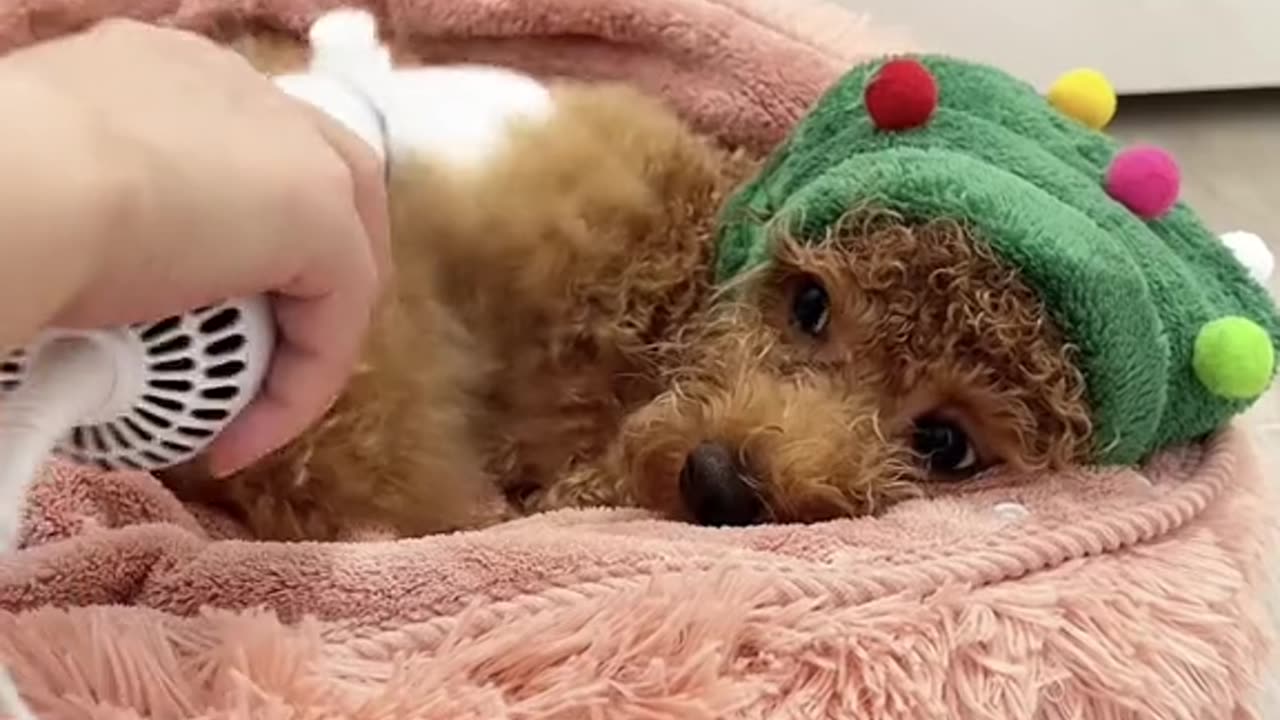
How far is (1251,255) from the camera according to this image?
1026mm

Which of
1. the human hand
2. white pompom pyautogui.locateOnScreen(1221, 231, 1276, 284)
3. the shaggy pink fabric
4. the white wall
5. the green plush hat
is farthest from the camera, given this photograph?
the white wall

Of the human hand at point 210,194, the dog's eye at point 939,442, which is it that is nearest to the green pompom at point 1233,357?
the dog's eye at point 939,442

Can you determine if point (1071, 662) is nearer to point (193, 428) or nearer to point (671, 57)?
point (193, 428)

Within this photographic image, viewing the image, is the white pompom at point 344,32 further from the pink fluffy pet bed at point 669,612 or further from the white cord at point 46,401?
the white cord at point 46,401

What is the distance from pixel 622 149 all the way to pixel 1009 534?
384 mm

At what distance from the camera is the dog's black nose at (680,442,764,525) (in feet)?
2.98

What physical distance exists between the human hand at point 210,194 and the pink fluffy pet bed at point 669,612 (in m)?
0.10

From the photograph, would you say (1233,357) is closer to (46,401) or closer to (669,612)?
(669,612)

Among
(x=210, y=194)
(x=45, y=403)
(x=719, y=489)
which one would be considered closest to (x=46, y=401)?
(x=45, y=403)

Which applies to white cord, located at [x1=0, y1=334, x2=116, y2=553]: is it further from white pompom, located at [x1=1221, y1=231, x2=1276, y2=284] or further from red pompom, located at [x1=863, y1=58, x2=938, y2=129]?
white pompom, located at [x1=1221, y1=231, x2=1276, y2=284]

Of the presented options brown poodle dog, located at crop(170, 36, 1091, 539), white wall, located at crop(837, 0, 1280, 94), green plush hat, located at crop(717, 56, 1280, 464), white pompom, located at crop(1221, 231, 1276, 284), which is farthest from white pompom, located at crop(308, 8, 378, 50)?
white wall, located at crop(837, 0, 1280, 94)

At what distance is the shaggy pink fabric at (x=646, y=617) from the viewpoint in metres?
0.68

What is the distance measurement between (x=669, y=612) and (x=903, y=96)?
36 centimetres

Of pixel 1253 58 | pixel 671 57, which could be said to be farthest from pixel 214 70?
pixel 1253 58
